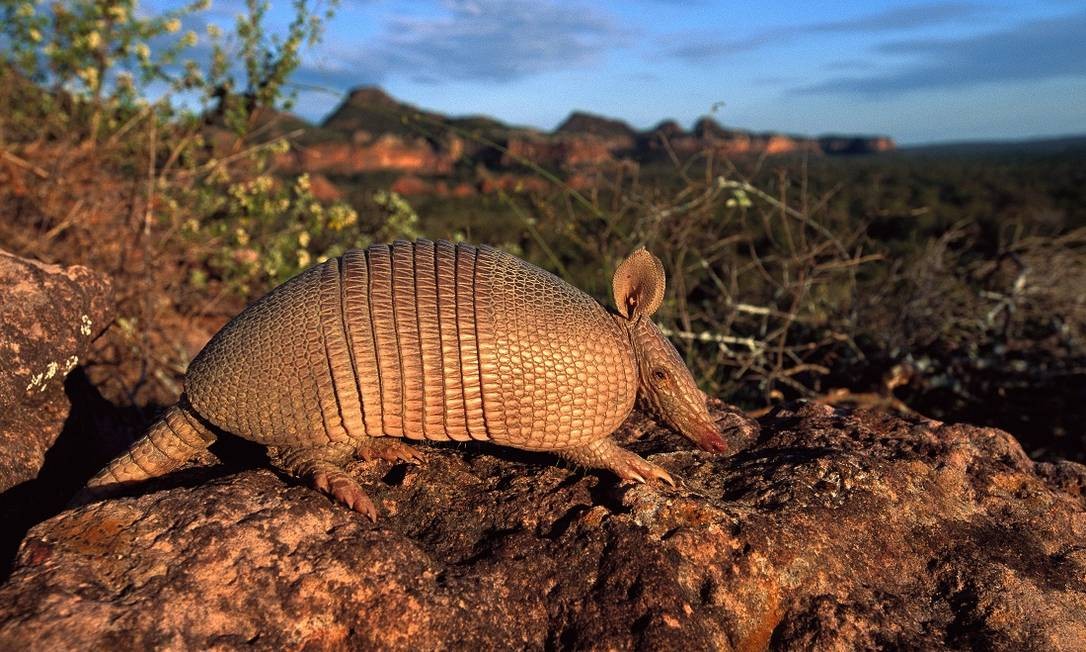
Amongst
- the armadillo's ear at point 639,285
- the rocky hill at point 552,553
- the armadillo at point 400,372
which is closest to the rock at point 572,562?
the rocky hill at point 552,553

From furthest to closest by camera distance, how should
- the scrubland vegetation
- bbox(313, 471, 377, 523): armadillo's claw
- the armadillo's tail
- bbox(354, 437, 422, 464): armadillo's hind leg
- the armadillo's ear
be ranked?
the scrubland vegetation
bbox(354, 437, 422, 464): armadillo's hind leg
the armadillo's ear
the armadillo's tail
bbox(313, 471, 377, 523): armadillo's claw

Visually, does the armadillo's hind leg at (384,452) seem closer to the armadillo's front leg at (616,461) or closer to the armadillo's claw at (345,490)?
the armadillo's claw at (345,490)

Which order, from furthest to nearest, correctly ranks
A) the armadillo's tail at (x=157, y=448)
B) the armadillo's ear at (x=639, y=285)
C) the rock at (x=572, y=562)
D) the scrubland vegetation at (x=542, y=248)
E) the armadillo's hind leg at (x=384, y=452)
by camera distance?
the scrubland vegetation at (x=542, y=248), the armadillo's hind leg at (x=384, y=452), the armadillo's ear at (x=639, y=285), the armadillo's tail at (x=157, y=448), the rock at (x=572, y=562)

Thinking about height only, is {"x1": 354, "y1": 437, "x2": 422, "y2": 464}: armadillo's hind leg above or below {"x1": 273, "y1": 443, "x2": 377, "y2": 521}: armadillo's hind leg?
below

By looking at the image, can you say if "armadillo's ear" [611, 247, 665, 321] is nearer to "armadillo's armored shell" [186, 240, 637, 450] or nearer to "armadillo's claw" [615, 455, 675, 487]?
"armadillo's armored shell" [186, 240, 637, 450]

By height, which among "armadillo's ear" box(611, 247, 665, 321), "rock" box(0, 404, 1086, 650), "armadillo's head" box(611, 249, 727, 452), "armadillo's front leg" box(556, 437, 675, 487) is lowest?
"rock" box(0, 404, 1086, 650)

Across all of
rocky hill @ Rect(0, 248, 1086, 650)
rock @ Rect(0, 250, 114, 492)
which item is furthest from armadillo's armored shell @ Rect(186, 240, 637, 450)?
rock @ Rect(0, 250, 114, 492)

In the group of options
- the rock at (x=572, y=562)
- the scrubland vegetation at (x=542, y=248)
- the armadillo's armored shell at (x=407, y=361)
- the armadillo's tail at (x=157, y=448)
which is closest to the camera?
A: the rock at (x=572, y=562)

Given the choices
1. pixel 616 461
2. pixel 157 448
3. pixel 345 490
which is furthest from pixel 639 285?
pixel 157 448

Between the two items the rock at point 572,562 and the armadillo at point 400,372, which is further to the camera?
the armadillo at point 400,372
